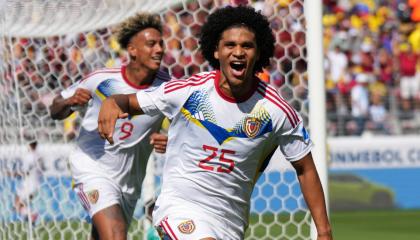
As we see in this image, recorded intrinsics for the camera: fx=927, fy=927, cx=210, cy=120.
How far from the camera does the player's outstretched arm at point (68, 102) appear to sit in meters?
6.72

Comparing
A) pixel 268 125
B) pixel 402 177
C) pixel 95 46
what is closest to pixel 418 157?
pixel 402 177

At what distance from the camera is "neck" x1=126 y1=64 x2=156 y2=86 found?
7.07m

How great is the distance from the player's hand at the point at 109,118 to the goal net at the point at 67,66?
2776mm

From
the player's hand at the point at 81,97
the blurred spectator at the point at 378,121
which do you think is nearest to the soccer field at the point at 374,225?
the blurred spectator at the point at 378,121

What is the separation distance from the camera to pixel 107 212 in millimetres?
6980

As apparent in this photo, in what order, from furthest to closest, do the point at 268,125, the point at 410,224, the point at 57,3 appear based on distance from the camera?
the point at 410,224, the point at 57,3, the point at 268,125

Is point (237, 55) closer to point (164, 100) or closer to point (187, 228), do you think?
point (164, 100)

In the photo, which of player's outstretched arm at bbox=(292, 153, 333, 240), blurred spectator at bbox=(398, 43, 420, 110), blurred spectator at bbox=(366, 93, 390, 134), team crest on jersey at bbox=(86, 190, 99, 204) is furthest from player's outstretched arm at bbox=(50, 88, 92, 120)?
blurred spectator at bbox=(398, 43, 420, 110)

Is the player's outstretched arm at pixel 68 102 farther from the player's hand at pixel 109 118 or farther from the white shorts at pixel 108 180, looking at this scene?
the player's hand at pixel 109 118

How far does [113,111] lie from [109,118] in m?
0.06

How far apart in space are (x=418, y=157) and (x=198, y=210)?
12.2m

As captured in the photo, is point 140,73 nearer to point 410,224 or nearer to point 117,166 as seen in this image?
point 117,166

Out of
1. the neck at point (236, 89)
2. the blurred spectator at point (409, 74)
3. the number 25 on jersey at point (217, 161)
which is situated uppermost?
the blurred spectator at point (409, 74)

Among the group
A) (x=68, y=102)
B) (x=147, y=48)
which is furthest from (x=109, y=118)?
(x=147, y=48)
